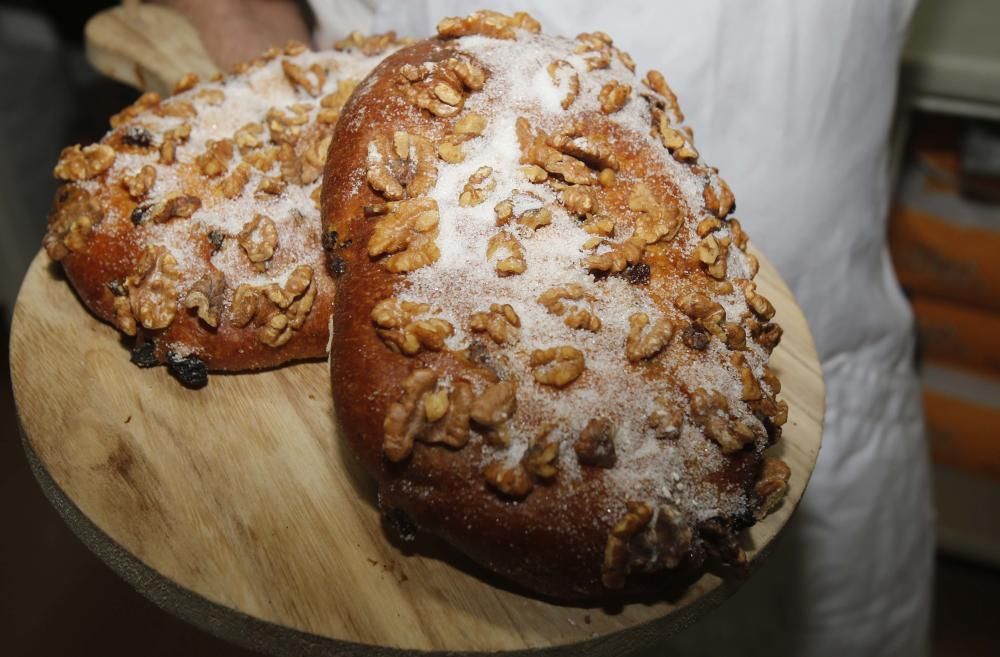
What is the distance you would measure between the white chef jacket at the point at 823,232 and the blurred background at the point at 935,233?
0.29 meters

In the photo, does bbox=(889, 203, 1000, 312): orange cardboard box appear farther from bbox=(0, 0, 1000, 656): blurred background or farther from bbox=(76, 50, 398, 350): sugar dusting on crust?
bbox=(76, 50, 398, 350): sugar dusting on crust

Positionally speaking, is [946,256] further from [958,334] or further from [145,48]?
[145,48]

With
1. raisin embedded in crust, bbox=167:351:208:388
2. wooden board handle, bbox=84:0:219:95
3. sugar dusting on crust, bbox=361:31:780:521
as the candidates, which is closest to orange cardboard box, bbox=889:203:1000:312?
sugar dusting on crust, bbox=361:31:780:521

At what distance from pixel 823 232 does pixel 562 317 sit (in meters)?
0.88

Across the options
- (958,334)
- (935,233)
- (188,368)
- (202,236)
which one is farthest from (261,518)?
(958,334)

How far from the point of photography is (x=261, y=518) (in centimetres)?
88

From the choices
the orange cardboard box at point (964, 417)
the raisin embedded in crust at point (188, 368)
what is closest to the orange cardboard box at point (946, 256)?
the orange cardboard box at point (964, 417)

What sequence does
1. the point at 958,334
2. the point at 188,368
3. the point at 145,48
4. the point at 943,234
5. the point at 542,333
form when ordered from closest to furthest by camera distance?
the point at 542,333 → the point at 188,368 → the point at 145,48 → the point at 943,234 → the point at 958,334

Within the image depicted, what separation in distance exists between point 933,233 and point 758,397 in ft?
4.19

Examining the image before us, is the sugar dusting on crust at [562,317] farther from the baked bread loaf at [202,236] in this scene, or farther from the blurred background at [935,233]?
the blurred background at [935,233]

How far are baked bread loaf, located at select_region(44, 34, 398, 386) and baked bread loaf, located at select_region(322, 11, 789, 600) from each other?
98 mm

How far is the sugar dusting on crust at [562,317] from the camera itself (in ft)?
2.64

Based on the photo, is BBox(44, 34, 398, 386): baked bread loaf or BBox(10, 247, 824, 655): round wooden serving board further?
BBox(44, 34, 398, 386): baked bread loaf

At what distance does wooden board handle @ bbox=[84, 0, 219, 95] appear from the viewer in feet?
4.73
